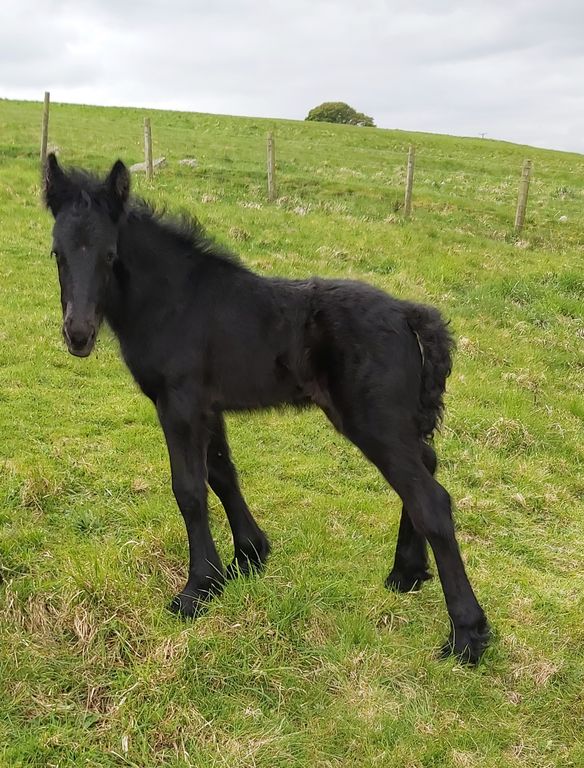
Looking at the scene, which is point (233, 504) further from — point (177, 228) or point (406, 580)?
point (177, 228)

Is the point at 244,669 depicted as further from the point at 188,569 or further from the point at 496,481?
the point at 496,481

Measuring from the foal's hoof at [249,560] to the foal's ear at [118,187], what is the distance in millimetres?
2290

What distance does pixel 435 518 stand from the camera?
12.3 feet

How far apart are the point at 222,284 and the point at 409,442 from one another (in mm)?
1521

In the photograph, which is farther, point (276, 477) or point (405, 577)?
point (276, 477)

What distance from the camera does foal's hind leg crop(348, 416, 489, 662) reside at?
147 inches

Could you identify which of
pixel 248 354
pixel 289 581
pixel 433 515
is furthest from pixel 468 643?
pixel 248 354

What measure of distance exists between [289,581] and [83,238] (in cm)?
235

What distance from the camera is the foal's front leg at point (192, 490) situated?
383 cm

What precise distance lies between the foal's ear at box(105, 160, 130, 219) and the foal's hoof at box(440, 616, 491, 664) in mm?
3147

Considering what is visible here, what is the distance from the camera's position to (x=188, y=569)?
161 inches

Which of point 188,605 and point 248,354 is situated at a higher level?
point 248,354

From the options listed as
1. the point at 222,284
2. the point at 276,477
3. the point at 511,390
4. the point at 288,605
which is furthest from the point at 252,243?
the point at 288,605

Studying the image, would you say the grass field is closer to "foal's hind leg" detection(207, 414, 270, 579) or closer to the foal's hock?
"foal's hind leg" detection(207, 414, 270, 579)
